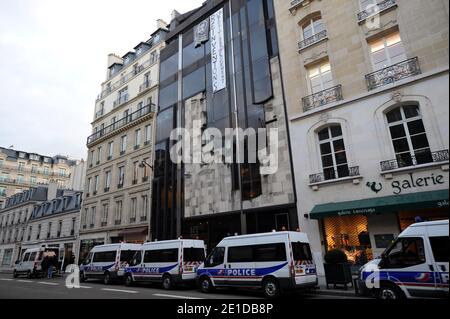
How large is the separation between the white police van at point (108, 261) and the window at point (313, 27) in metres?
15.4

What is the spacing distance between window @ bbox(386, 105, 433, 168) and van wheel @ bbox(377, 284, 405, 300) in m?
6.14

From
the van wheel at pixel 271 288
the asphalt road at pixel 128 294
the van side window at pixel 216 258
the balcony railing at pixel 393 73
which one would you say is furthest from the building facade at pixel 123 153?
the balcony railing at pixel 393 73

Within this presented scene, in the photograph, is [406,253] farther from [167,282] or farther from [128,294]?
[167,282]

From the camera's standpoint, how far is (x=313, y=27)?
55.5 ft

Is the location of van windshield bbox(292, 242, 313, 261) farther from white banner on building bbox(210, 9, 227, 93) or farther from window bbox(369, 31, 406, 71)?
white banner on building bbox(210, 9, 227, 93)

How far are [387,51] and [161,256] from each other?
14.1m

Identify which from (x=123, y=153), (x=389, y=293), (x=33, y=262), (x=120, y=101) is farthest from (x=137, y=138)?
(x=389, y=293)

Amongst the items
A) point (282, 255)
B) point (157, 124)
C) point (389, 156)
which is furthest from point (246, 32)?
point (282, 255)

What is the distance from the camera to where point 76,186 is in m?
44.8

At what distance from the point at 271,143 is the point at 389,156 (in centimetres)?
608

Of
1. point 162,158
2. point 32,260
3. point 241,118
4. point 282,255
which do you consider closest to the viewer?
point 282,255

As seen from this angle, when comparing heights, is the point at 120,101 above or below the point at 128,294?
above

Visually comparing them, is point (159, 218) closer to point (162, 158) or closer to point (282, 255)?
point (162, 158)

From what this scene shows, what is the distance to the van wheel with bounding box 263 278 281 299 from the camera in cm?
1002
